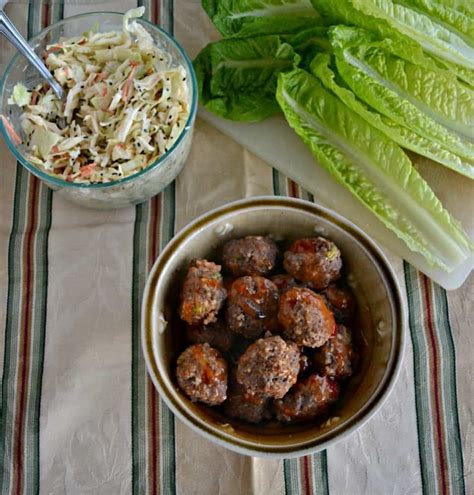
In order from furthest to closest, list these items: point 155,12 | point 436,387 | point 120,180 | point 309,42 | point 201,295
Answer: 1. point 155,12
2. point 309,42
3. point 436,387
4. point 120,180
5. point 201,295

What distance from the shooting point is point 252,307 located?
1.45 m

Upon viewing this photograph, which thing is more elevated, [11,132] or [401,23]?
[401,23]

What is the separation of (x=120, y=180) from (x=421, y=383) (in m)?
0.97

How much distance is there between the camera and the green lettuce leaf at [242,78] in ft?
6.10

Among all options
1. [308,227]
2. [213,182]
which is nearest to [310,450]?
[308,227]

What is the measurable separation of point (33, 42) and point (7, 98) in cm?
19

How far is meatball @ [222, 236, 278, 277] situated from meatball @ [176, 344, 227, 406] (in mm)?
217

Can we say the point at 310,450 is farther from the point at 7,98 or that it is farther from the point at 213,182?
the point at 7,98

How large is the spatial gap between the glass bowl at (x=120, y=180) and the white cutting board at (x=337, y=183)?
0.21 m

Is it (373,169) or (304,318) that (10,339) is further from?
(373,169)

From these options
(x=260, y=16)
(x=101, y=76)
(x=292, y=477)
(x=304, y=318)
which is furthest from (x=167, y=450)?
(x=260, y=16)

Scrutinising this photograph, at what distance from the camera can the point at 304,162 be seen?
189cm

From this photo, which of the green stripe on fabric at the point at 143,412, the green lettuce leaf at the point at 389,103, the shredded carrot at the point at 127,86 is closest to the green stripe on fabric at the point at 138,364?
the green stripe on fabric at the point at 143,412

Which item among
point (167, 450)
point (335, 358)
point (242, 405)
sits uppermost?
point (335, 358)
